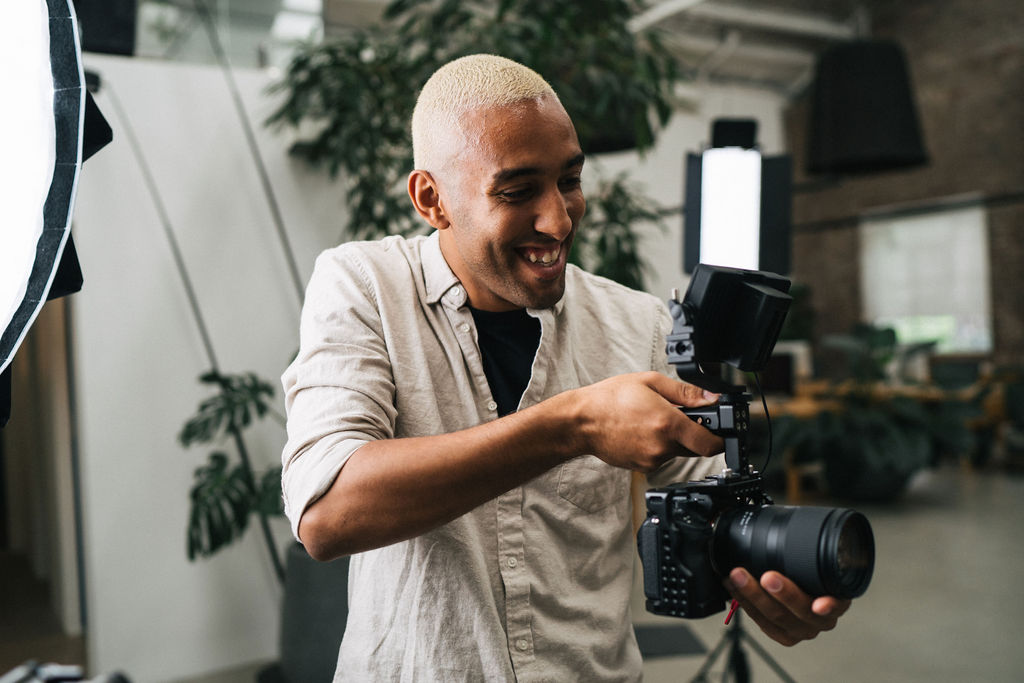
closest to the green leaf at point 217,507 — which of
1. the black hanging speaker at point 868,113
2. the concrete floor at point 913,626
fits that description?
the concrete floor at point 913,626

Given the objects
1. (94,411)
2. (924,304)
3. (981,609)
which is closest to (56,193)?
(94,411)

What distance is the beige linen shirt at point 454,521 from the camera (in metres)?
0.89

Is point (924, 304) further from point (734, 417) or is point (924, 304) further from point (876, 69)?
point (734, 417)

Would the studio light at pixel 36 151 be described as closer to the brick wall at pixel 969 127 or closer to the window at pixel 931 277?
the brick wall at pixel 969 127

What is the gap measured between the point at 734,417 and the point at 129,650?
109 inches

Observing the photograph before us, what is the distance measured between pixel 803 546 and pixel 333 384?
488mm

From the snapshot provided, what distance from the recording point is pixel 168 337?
2877 millimetres

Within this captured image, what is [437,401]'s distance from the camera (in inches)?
38.2

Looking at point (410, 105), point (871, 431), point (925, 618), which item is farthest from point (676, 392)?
point (871, 431)

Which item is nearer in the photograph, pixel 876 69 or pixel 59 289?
pixel 59 289

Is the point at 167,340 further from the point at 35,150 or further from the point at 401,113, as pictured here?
the point at 35,150

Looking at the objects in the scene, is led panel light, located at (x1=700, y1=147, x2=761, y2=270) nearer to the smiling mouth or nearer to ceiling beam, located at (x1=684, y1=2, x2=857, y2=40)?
the smiling mouth

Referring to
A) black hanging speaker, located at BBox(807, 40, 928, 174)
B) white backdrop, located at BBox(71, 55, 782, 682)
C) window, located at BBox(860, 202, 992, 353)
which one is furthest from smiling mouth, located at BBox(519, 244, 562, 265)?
window, located at BBox(860, 202, 992, 353)

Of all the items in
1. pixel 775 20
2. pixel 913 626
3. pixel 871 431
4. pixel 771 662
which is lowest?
pixel 913 626
